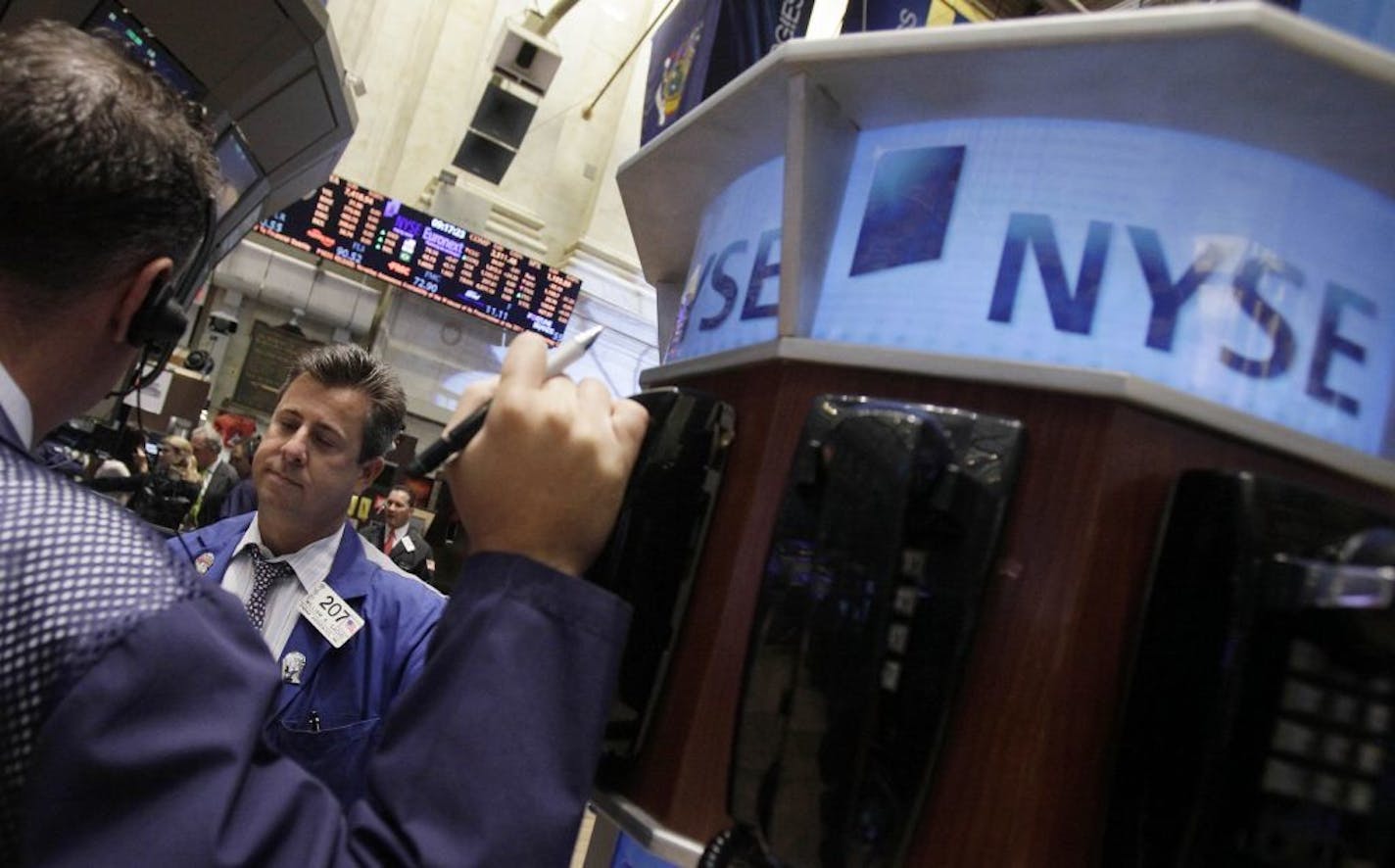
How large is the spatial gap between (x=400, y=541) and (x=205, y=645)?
4.99 metres

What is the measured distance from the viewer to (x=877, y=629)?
1.98ft

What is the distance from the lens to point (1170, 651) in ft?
1.91

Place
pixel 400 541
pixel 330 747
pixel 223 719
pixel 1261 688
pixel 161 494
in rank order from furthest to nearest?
pixel 400 541, pixel 161 494, pixel 330 747, pixel 223 719, pixel 1261 688

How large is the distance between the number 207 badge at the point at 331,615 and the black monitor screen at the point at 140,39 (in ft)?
5.51

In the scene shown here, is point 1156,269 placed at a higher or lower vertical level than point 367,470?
higher

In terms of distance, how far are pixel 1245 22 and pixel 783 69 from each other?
1.11 feet

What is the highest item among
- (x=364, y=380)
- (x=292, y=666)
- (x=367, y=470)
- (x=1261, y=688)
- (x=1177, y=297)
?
(x=1177, y=297)

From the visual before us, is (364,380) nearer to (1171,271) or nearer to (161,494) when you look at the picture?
(1171,271)

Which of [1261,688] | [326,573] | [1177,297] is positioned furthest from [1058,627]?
[326,573]

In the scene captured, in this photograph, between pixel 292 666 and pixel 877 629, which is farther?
pixel 292 666

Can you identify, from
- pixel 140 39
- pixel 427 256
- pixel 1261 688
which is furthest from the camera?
pixel 427 256

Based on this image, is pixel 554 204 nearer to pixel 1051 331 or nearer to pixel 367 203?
pixel 367 203

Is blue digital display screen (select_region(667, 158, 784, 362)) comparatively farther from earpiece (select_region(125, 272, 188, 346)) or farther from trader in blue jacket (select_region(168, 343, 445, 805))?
trader in blue jacket (select_region(168, 343, 445, 805))

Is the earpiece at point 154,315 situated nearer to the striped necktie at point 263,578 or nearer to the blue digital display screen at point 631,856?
the blue digital display screen at point 631,856
